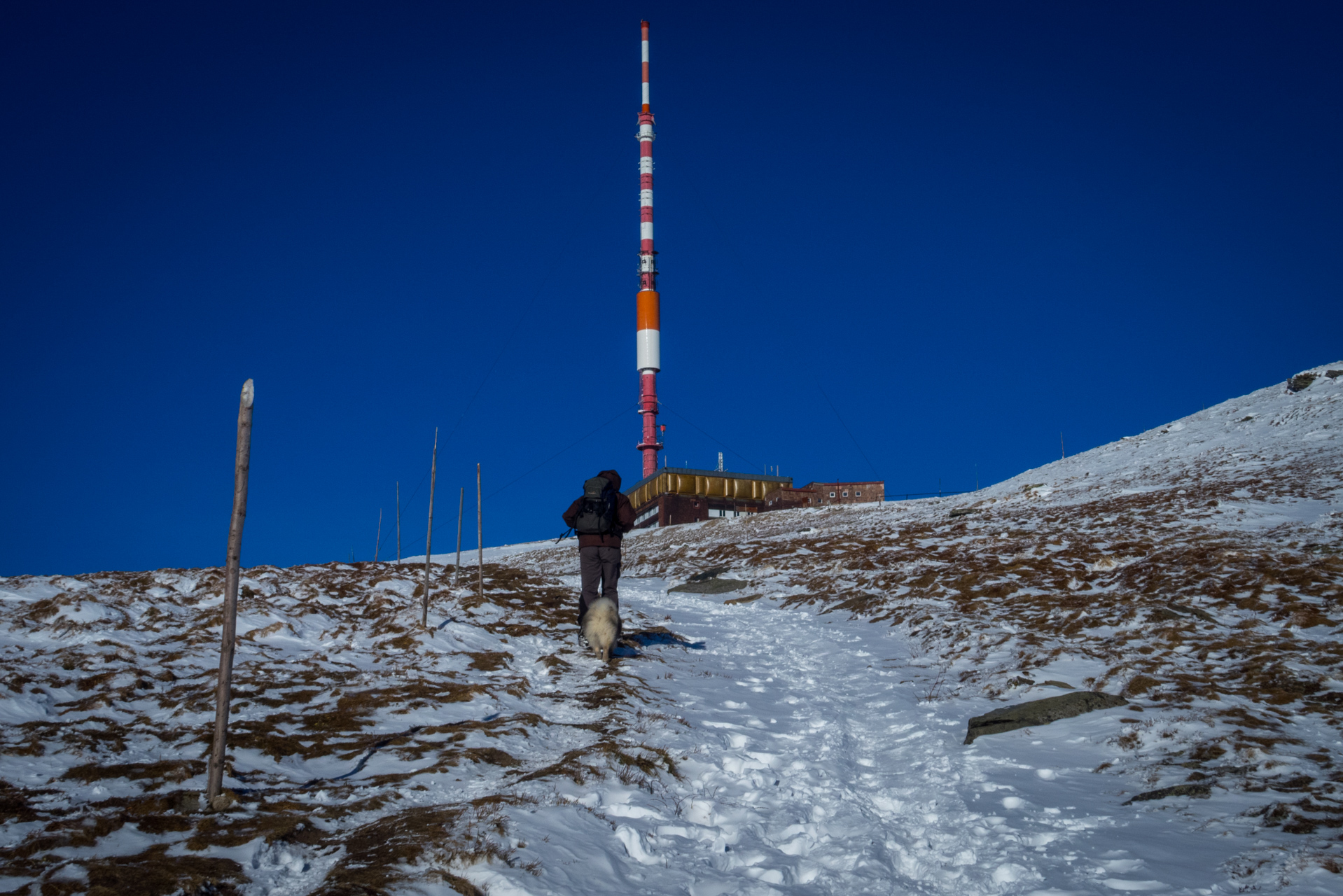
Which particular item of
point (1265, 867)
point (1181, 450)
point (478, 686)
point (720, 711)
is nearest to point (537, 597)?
point (478, 686)

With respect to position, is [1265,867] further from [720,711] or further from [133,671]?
[133,671]

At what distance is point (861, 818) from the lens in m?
5.67

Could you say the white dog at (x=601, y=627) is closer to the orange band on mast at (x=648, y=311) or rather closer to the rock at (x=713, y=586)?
the rock at (x=713, y=586)

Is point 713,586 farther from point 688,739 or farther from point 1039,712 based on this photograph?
point 688,739

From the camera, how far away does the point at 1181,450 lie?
40594 millimetres

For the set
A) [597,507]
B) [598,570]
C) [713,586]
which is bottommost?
[713,586]

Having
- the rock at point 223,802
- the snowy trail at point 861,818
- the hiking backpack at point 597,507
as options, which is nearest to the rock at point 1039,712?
the snowy trail at point 861,818

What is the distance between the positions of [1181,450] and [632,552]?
29.2 meters

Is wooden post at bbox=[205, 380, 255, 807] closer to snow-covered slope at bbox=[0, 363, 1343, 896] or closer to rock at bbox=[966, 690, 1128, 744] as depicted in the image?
snow-covered slope at bbox=[0, 363, 1343, 896]

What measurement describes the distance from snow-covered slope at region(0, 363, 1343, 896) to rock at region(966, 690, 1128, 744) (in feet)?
0.71

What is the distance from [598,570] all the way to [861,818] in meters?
6.74

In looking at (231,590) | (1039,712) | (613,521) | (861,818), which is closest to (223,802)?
(231,590)

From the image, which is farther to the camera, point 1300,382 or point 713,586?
point 1300,382

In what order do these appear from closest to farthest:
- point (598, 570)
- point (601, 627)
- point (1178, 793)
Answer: point (1178, 793) → point (601, 627) → point (598, 570)
